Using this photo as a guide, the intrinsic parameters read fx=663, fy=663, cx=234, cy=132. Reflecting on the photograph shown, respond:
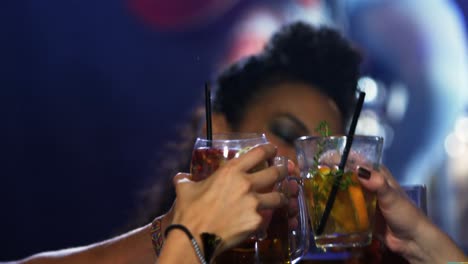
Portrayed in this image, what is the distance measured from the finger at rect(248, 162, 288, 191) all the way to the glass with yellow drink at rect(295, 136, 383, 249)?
7.0 inches

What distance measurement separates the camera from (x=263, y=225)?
1144 millimetres

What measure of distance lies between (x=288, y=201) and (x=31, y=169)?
7.45 ft

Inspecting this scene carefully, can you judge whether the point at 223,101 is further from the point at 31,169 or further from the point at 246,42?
the point at 31,169

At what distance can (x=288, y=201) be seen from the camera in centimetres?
128

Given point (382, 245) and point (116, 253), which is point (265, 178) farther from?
point (116, 253)

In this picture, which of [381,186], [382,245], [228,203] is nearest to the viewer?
[228,203]

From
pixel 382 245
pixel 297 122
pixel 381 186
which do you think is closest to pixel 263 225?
pixel 381 186

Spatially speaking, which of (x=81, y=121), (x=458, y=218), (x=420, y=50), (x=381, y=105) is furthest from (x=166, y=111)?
(x=458, y=218)

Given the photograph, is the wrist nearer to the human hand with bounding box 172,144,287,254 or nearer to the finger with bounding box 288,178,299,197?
the human hand with bounding box 172,144,287,254

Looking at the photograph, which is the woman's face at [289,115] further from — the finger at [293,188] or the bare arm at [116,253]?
the finger at [293,188]

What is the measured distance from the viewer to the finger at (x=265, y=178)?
109cm

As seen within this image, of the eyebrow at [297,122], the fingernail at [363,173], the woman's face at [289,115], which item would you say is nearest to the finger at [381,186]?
the fingernail at [363,173]

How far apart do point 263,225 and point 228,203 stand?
109 millimetres

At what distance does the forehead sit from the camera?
7.95 feet
